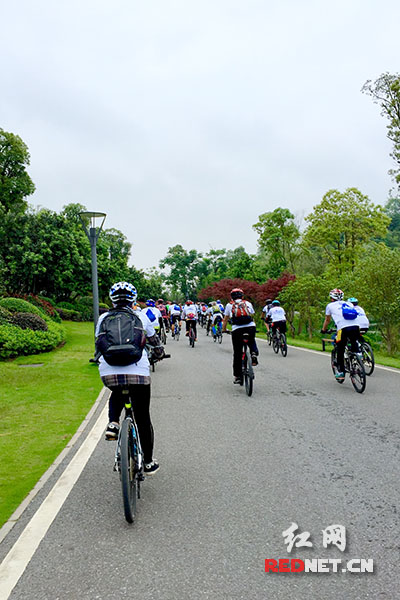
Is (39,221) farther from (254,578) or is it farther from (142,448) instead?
(254,578)

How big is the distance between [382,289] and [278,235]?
25543 mm

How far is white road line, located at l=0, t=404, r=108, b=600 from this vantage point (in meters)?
3.33

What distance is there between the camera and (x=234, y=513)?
4.21 metres

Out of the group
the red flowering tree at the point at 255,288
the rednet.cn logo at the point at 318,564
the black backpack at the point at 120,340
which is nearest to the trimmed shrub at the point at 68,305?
the red flowering tree at the point at 255,288

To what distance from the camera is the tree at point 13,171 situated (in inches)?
1734

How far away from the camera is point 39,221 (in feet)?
89.9

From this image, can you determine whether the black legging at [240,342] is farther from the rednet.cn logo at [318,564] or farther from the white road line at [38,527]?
the rednet.cn logo at [318,564]

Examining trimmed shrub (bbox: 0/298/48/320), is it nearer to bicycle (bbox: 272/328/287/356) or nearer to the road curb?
bicycle (bbox: 272/328/287/356)

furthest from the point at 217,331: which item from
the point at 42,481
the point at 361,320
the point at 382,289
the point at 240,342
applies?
the point at 42,481

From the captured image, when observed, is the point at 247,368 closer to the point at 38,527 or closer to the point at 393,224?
the point at 38,527

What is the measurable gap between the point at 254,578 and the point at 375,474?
2.33 meters

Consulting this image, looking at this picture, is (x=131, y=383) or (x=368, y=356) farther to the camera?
(x=368, y=356)

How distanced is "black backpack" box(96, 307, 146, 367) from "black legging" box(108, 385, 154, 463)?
0.29 meters

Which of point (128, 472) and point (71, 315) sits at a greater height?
point (71, 315)
